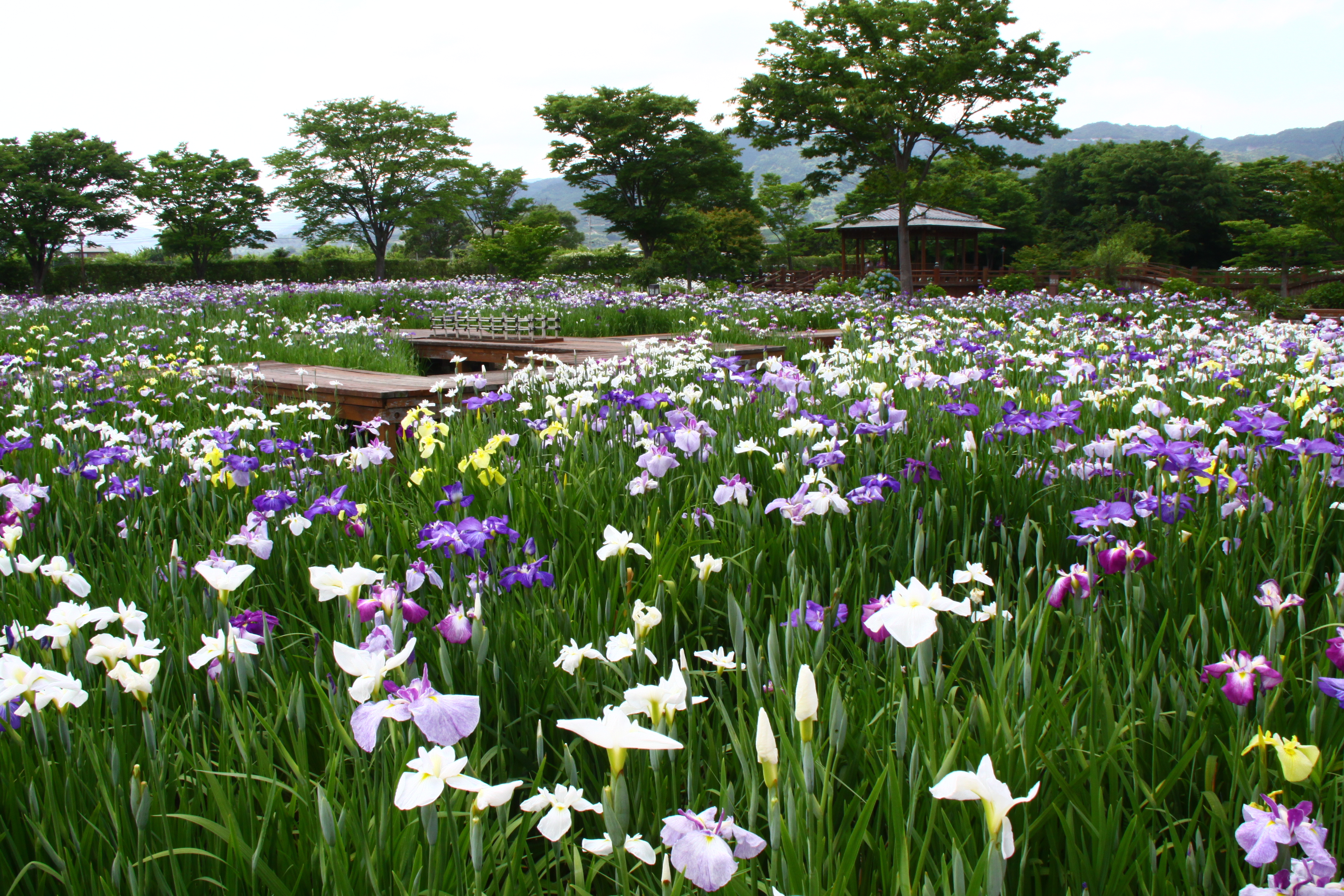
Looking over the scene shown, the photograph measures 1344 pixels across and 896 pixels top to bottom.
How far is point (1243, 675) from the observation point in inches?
55.2

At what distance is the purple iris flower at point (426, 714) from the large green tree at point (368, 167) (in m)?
44.4

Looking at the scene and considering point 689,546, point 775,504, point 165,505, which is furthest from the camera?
point 165,505

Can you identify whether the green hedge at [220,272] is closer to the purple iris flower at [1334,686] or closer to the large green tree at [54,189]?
the large green tree at [54,189]

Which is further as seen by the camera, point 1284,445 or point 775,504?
point 1284,445

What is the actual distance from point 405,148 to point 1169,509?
48.2 meters

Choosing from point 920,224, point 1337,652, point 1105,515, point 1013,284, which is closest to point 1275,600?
point 1337,652

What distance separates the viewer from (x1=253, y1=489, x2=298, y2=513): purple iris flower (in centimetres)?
254

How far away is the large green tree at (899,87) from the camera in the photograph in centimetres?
2511

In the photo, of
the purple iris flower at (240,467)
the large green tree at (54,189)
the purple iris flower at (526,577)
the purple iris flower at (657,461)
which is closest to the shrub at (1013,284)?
the purple iris flower at (657,461)

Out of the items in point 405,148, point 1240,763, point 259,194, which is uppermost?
point 405,148

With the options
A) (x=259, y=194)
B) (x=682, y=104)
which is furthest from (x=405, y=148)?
(x=682, y=104)

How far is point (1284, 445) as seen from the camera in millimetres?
2572

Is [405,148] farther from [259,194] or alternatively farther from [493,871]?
[493,871]

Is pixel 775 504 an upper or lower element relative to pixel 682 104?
lower
